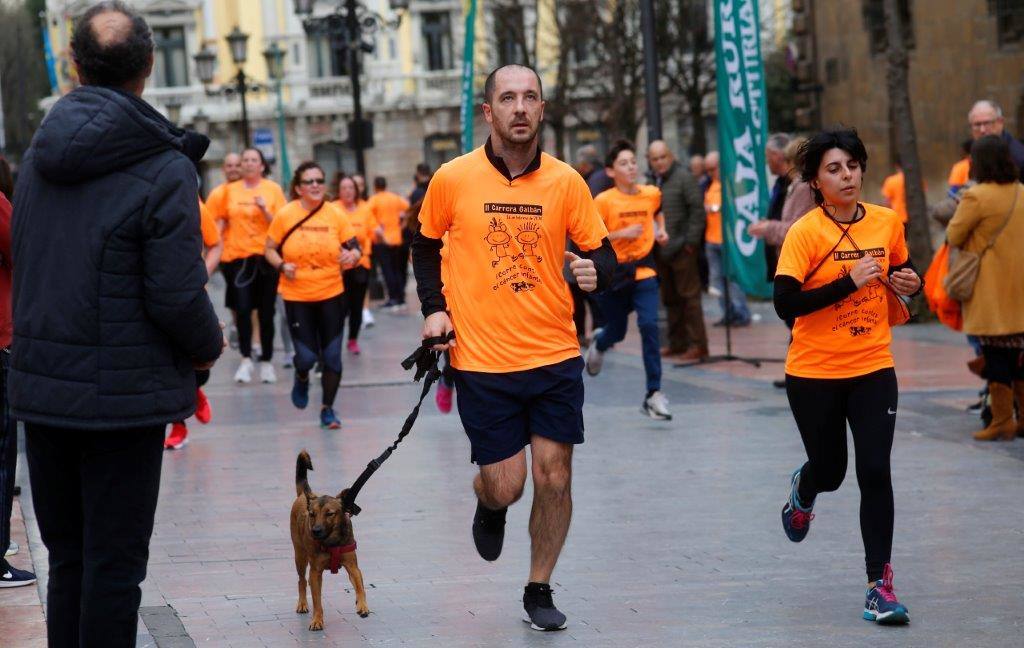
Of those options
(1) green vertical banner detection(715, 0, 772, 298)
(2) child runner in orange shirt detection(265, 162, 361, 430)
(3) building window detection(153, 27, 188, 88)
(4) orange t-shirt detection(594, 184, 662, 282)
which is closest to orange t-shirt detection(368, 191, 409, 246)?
(1) green vertical banner detection(715, 0, 772, 298)

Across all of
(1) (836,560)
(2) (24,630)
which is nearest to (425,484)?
(1) (836,560)

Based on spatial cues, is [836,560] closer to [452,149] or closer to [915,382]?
[915,382]

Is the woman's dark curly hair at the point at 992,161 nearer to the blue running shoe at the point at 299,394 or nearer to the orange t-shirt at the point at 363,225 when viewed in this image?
the blue running shoe at the point at 299,394

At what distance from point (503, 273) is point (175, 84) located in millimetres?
64988

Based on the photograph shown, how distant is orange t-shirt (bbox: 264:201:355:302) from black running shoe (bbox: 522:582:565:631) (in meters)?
6.40

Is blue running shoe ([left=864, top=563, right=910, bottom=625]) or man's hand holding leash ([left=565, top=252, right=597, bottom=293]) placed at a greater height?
man's hand holding leash ([left=565, top=252, right=597, bottom=293])

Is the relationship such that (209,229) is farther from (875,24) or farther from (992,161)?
(875,24)

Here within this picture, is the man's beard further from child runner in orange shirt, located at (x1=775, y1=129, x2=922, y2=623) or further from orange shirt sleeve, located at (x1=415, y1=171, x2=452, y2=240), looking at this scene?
child runner in orange shirt, located at (x1=775, y1=129, x2=922, y2=623)

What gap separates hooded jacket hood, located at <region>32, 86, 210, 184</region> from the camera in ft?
15.0

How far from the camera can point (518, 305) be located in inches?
249

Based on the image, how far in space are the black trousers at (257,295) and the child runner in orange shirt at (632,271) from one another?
3.67 meters

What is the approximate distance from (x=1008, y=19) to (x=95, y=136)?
22.4 meters

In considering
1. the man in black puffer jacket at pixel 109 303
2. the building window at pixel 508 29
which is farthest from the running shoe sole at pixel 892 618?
the building window at pixel 508 29

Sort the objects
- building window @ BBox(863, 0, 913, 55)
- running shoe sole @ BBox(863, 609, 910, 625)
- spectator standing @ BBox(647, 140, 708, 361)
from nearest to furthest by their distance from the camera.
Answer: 1. running shoe sole @ BBox(863, 609, 910, 625)
2. spectator standing @ BBox(647, 140, 708, 361)
3. building window @ BBox(863, 0, 913, 55)
